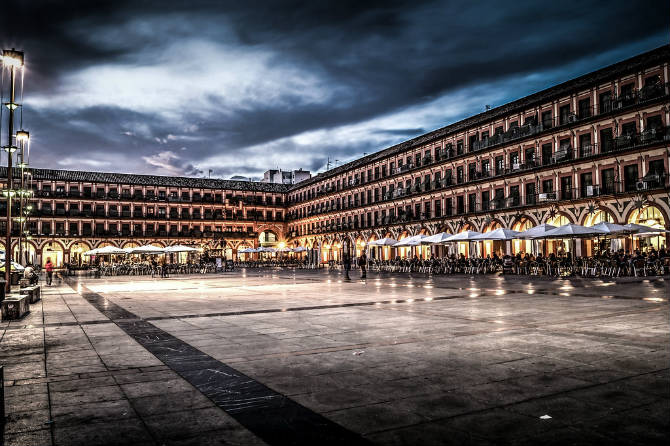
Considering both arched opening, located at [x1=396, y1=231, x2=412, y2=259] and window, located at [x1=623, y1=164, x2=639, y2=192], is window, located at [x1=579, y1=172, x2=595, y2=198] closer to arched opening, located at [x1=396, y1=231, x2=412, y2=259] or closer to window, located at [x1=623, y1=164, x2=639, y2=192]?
window, located at [x1=623, y1=164, x2=639, y2=192]

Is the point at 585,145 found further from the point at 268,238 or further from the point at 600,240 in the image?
the point at 268,238

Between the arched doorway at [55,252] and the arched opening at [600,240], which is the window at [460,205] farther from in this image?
the arched doorway at [55,252]

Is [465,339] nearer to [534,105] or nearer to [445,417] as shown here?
[445,417]

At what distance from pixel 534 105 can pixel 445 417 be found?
37063mm

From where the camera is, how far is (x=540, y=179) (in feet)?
119

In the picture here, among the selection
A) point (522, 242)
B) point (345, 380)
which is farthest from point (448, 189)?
point (345, 380)

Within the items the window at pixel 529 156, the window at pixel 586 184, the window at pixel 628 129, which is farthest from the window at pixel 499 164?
the window at pixel 628 129

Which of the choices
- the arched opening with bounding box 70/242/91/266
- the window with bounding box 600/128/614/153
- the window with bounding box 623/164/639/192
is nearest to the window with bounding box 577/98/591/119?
the window with bounding box 600/128/614/153

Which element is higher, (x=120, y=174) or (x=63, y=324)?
(x=120, y=174)

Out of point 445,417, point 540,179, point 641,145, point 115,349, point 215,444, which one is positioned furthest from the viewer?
point 540,179

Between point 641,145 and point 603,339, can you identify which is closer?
point 603,339

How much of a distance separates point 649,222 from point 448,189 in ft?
59.3

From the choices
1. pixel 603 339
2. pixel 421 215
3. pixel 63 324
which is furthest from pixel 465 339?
pixel 421 215

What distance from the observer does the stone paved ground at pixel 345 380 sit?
3.67m
